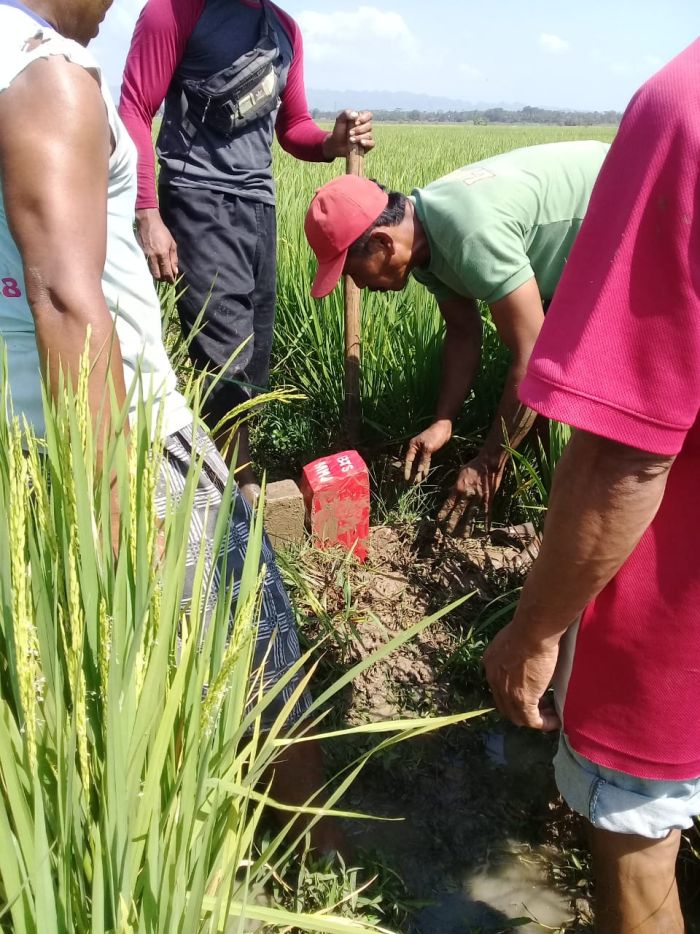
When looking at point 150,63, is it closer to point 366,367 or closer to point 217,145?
point 217,145

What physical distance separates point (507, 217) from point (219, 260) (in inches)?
43.0

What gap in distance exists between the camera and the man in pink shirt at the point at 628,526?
79 cm

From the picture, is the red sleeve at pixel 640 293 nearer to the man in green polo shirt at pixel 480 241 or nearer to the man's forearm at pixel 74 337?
the man's forearm at pixel 74 337

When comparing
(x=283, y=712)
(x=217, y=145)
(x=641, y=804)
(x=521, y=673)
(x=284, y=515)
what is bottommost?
(x=284, y=515)

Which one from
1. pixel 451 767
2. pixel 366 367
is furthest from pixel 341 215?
pixel 451 767

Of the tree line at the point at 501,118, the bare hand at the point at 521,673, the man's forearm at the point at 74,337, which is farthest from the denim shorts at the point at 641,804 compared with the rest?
the tree line at the point at 501,118

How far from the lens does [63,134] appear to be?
1022 millimetres

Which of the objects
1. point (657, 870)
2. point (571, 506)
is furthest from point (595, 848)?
point (571, 506)

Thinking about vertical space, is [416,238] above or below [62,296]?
below

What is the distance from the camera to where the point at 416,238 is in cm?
249

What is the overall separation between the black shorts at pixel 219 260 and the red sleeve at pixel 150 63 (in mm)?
206

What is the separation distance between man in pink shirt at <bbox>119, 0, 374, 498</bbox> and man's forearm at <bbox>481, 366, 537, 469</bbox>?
90 cm

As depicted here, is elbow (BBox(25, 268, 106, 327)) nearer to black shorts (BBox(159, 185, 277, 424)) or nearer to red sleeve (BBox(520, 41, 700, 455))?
red sleeve (BBox(520, 41, 700, 455))

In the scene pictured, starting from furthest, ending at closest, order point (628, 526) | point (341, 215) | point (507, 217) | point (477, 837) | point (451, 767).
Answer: point (341, 215) → point (507, 217) → point (451, 767) → point (477, 837) → point (628, 526)
